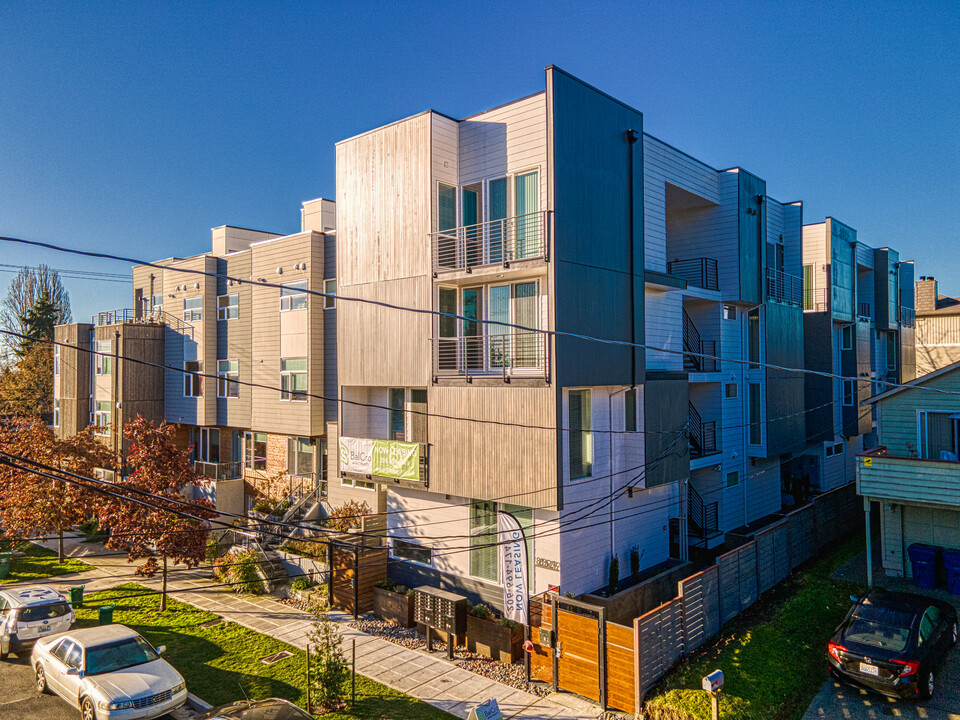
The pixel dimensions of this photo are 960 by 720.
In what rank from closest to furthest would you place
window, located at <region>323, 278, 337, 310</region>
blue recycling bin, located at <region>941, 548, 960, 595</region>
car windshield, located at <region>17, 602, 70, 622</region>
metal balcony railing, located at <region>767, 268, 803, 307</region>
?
1. car windshield, located at <region>17, 602, 70, 622</region>
2. blue recycling bin, located at <region>941, 548, 960, 595</region>
3. window, located at <region>323, 278, 337, 310</region>
4. metal balcony railing, located at <region>767, 268, 803, 307</region>

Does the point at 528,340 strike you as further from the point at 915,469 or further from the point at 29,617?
the point at 29,617

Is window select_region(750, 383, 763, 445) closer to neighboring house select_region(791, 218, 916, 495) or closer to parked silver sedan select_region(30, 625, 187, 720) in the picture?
neighboring house select_region(791, 218, 916, 495)

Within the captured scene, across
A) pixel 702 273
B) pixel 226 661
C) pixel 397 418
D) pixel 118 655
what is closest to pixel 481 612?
pixel 226 661

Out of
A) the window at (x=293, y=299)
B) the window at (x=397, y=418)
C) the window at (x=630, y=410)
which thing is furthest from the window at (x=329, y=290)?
the window at (x=630, y=410)

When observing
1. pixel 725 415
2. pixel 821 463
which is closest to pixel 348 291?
pixel 725 415

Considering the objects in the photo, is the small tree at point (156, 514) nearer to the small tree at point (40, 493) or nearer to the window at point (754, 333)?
the small tree at point (40, 493)

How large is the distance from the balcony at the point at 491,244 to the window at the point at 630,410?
480 centimetres

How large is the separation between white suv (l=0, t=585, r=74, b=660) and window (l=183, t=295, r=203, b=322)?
15.2 m

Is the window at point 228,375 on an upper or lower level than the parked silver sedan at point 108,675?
upper

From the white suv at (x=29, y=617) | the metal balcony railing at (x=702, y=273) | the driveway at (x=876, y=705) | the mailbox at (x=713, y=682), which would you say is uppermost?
the metal balcony railing at (x=702, y=273)

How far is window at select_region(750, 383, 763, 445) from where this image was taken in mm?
22844

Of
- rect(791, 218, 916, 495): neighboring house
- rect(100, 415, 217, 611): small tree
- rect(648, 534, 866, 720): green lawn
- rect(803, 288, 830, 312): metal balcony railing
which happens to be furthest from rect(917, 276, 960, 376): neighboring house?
rect(100, 415, 217, 611): small tree

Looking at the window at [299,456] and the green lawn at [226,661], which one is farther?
the window at [299,456]

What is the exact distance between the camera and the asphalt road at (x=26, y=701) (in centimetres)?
1180
